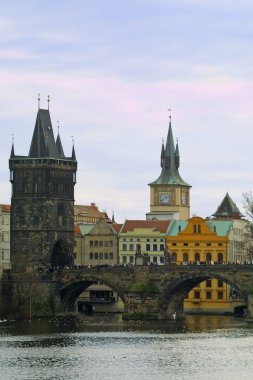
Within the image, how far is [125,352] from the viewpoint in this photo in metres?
156

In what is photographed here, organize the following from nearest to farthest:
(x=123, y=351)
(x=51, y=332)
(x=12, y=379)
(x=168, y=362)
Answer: (x=12, y=379)
(x=168, y=362)
(x=123, y=351)
(x=51, y=332)

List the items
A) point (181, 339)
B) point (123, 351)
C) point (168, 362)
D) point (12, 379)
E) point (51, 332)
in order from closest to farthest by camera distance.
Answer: point (12, 379), point (168, 362), point (123, 351), point (181, 339), point (51, 332)

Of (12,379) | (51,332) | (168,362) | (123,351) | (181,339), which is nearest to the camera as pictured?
(12,379)

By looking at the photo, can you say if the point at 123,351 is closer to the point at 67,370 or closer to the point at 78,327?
the point at 67,370

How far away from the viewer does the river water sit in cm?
13662

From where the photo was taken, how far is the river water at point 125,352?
136625 mm

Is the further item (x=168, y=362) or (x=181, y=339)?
(x=181, y=339)

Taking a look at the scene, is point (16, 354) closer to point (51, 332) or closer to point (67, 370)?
point (67, 370)

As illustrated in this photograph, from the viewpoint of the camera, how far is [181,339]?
564ft

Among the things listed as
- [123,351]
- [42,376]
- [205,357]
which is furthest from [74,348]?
[42,376]

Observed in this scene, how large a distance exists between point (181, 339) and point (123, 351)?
1634 centimetres

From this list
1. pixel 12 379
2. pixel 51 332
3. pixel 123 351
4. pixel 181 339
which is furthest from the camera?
pixel 51 332

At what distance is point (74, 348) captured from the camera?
527 feet

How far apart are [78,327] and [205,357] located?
150ft
